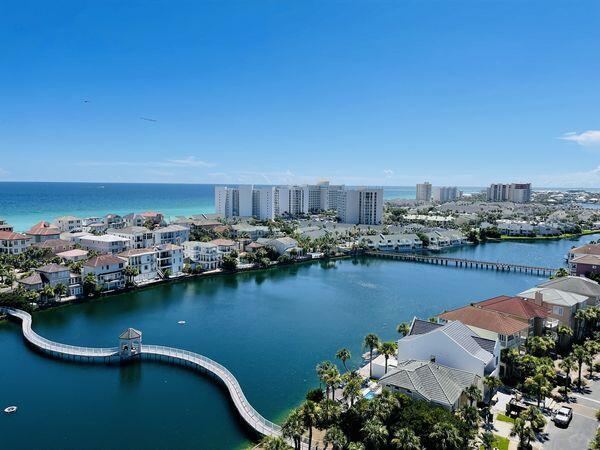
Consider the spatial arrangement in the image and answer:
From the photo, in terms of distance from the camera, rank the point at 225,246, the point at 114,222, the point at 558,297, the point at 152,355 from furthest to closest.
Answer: the point at 114,222
the point at 225,246
the point at 558,297
the point at 152,355

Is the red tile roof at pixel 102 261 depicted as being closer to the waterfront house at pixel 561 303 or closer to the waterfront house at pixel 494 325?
the waterfront house at pixel 494 325

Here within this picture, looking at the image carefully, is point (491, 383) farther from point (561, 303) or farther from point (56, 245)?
point (56, 245)

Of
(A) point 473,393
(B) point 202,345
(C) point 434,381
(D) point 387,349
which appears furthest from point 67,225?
(A) point 473,393

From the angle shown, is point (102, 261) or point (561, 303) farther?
point (102, 261)

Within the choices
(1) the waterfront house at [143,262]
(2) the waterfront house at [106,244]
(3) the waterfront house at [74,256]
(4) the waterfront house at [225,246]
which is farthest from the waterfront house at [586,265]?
(3) the waterfront house at [74,256]

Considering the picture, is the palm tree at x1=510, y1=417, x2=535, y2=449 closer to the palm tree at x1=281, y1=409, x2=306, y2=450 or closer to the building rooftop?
the palm tree at x1=281, y1=409, x2=306, y2=450

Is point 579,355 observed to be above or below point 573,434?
above

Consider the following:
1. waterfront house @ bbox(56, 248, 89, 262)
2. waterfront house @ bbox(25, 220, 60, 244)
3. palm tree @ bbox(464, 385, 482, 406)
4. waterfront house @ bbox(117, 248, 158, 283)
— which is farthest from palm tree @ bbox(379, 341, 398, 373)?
waterfront house @ bbox(25, 220, 60, 244)
